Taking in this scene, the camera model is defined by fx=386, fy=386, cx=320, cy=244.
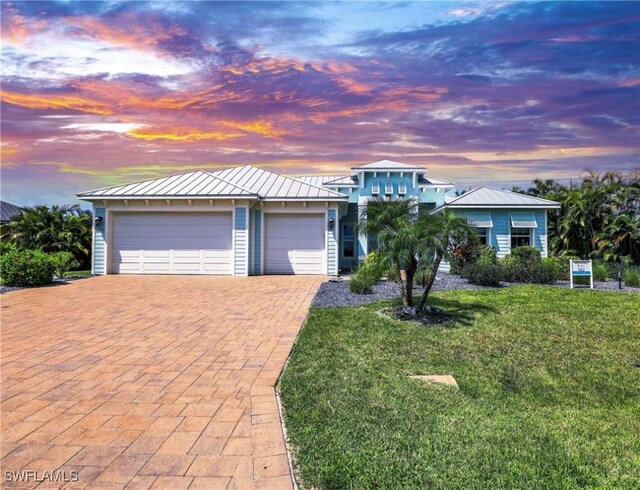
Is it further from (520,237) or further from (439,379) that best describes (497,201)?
(439,379)

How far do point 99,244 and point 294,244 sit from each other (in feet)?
25.9

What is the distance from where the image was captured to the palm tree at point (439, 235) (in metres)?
7.50

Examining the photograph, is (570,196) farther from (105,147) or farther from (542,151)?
(105,147)

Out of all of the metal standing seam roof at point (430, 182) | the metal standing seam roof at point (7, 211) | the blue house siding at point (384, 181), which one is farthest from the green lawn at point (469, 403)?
the metal standing seam roof at point (7, 211)

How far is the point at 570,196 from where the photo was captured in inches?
778

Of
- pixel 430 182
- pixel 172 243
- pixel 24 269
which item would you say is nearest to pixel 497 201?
pixel 430 182

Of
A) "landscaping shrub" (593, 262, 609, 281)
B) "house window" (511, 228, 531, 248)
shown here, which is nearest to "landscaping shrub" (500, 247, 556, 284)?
"landscaping shrub" (593, 262, 609, 281)

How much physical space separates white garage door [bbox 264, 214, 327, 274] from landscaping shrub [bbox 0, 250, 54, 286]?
24.9 ft

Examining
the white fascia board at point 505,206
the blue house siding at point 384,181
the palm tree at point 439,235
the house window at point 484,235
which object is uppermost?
the blue house siding at point 384,181

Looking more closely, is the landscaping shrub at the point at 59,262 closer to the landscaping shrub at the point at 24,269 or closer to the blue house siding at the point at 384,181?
the landscaping shrub at the point at 24,269

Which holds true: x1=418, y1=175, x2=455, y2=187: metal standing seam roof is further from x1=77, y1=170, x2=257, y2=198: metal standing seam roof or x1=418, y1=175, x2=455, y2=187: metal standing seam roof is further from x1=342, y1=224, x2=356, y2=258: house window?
x1=77, y1=170, x2=257, y2=198: metal standing seam roof

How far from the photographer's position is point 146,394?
4.21 m

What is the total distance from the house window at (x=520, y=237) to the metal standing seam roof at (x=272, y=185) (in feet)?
28.8

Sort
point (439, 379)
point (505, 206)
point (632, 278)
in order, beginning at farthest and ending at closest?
point (505, 206)
point (632, 278)
point (439, 379)
